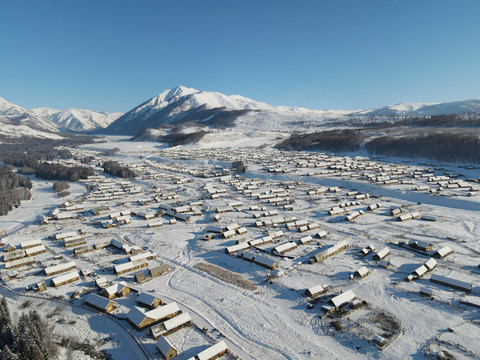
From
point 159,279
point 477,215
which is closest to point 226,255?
point 159,279

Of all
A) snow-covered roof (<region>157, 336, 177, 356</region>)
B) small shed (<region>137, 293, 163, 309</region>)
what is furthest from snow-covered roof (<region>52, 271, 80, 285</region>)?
snow-covered roof (<region>157, 336, 177, 356</region>)

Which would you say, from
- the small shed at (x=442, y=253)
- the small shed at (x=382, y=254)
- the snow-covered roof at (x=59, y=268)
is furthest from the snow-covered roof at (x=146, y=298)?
the small shed at (x=442, y=253)

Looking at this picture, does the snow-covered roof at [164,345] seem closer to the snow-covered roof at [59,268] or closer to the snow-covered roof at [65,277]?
the snow-covered roof at [65,277]

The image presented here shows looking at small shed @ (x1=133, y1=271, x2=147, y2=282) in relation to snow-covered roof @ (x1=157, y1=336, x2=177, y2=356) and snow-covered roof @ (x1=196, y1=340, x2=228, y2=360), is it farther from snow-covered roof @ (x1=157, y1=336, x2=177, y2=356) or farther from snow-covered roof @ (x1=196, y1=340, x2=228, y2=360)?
snow-covered roof @ (x1=196, y1=340, x2=228, y2=360)

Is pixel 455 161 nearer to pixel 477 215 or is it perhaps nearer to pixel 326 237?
pixel 477 215

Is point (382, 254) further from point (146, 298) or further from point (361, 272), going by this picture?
point (146, 298)

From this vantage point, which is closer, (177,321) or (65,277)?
(177,321)

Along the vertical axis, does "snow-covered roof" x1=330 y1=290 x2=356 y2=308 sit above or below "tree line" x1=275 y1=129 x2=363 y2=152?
below

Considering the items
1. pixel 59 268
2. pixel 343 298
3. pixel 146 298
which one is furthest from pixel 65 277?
pixel 343 298
